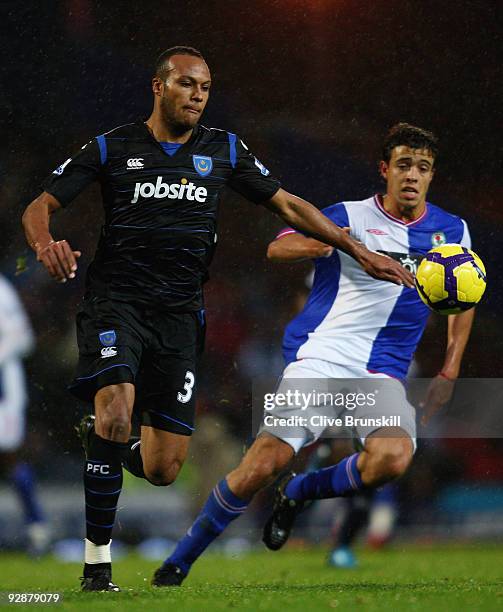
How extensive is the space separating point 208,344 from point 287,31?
6.81ft

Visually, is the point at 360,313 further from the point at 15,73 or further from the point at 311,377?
the point at 15,73

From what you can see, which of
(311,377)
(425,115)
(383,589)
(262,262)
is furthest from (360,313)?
(425,115)

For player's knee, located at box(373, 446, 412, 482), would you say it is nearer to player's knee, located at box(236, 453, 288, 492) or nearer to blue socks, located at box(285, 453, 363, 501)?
blue socks, located at box(285, 453, 363, 501)

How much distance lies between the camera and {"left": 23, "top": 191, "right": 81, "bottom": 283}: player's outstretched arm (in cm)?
402

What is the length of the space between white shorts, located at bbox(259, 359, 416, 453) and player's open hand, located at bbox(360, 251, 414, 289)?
797mm

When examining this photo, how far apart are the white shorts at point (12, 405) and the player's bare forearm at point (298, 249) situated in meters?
2.55

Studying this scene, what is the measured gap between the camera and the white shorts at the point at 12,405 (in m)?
7.16

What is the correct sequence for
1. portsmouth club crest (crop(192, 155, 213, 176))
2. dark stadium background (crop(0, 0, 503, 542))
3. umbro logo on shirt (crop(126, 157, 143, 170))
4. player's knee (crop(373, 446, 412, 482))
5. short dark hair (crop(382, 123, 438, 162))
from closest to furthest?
1. umbro logo on shirt (crop(126, 157, 143, 170))
2. portsmouth club crest (crop(192, 155, 213, 176))
3. player's knee (crop(373, 446, 412, 482))
4. short dark hair (crop(382, 123, 438, 162))
5. dark stadium background (crop(0, 0, 503, 542))

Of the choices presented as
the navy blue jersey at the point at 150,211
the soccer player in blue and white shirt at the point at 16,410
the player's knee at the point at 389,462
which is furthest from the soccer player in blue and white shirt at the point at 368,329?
the soccer player in blue and white shirt at the point at 16,410

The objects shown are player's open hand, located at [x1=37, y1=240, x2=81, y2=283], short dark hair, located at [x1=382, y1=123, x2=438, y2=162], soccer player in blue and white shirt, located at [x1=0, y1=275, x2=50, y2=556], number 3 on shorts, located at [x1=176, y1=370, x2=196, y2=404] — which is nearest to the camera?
player's open hand, located at [x1=37, y1=240, x2=81, y2=283]

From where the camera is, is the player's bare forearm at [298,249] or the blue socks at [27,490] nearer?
the player's bare forearm at [298,249]

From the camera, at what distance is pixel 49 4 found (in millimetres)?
7426

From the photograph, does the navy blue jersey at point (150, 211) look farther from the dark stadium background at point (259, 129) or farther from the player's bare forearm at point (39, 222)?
the dark stadium background at point (259, 129)

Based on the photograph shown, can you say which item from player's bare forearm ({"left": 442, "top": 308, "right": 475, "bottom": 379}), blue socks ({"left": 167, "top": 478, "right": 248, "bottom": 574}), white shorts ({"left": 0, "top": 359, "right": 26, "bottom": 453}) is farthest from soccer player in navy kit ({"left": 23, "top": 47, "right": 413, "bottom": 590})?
white shorts ({"left": 0, "top": 359, "right": 26, "bottom": 453})
